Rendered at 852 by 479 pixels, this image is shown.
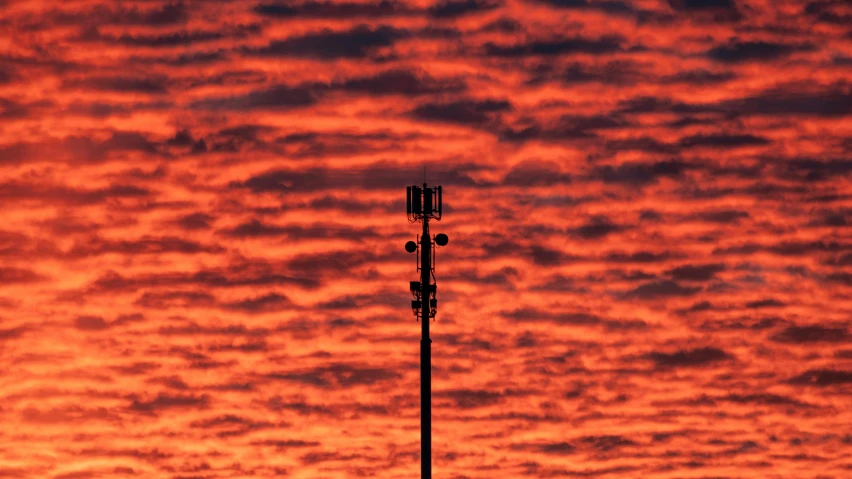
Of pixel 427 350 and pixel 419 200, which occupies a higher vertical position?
pixel 419 200

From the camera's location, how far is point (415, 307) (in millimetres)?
118312

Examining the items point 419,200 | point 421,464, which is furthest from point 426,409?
point 419,200

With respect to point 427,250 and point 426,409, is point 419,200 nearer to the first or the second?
point 427,250

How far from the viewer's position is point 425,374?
383ft

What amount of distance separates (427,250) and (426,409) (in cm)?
883

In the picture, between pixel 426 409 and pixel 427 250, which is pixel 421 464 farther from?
pixel 427 250

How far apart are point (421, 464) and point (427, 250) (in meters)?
11.6

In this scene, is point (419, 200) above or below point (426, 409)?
above

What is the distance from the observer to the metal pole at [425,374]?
11619 cm

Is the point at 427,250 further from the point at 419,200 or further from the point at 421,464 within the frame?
the point at 421,464

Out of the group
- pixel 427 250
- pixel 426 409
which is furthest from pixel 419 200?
pixel 426 409

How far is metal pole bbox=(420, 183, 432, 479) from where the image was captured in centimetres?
11619

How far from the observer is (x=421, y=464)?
116 m

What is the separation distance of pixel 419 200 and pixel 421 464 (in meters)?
14.0
